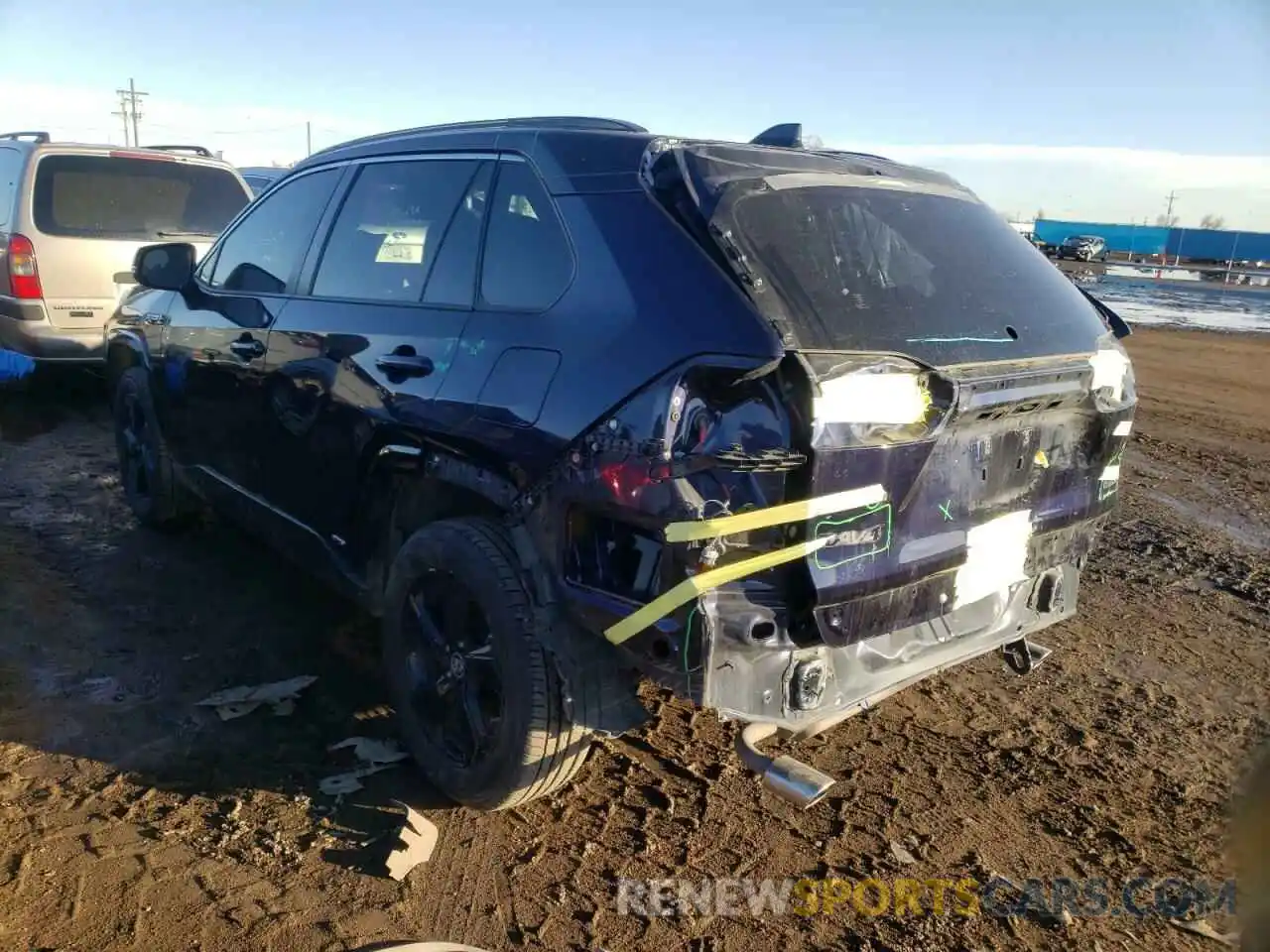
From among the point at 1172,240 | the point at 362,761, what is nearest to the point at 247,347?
the point at 362,761

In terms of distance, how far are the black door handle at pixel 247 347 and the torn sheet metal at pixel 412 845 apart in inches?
77.6

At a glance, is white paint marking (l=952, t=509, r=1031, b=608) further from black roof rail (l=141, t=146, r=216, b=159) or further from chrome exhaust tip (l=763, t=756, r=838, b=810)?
black roof rail (l=141, t=146, r=216, b=159)

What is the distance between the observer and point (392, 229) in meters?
3.46

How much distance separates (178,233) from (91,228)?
0.60m

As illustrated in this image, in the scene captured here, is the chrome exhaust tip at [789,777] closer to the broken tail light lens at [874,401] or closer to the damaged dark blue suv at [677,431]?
the damaged dark blue suv at [677,431]

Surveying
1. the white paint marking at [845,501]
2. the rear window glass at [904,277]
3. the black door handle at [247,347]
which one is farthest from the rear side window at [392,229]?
the white paint marking at [845,501]

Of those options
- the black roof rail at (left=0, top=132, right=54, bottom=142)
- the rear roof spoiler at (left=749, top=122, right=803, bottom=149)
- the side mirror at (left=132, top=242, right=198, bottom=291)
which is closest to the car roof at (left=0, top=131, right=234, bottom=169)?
the black roof rail at (left=0, top=132, right=54, bottom=142)

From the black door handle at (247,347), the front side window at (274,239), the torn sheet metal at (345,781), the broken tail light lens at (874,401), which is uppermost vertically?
the front side window at (274,239)

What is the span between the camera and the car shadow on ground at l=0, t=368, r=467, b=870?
3186 mm

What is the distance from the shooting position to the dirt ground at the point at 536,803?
8.45ft

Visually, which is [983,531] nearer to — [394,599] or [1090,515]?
[1090,515]

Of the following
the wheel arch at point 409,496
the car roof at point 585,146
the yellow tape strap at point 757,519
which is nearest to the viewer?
the yellow tape strap at point 757,519

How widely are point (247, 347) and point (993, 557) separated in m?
2.99

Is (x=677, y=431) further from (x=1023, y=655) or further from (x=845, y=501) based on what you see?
(x=1023, y=655)
